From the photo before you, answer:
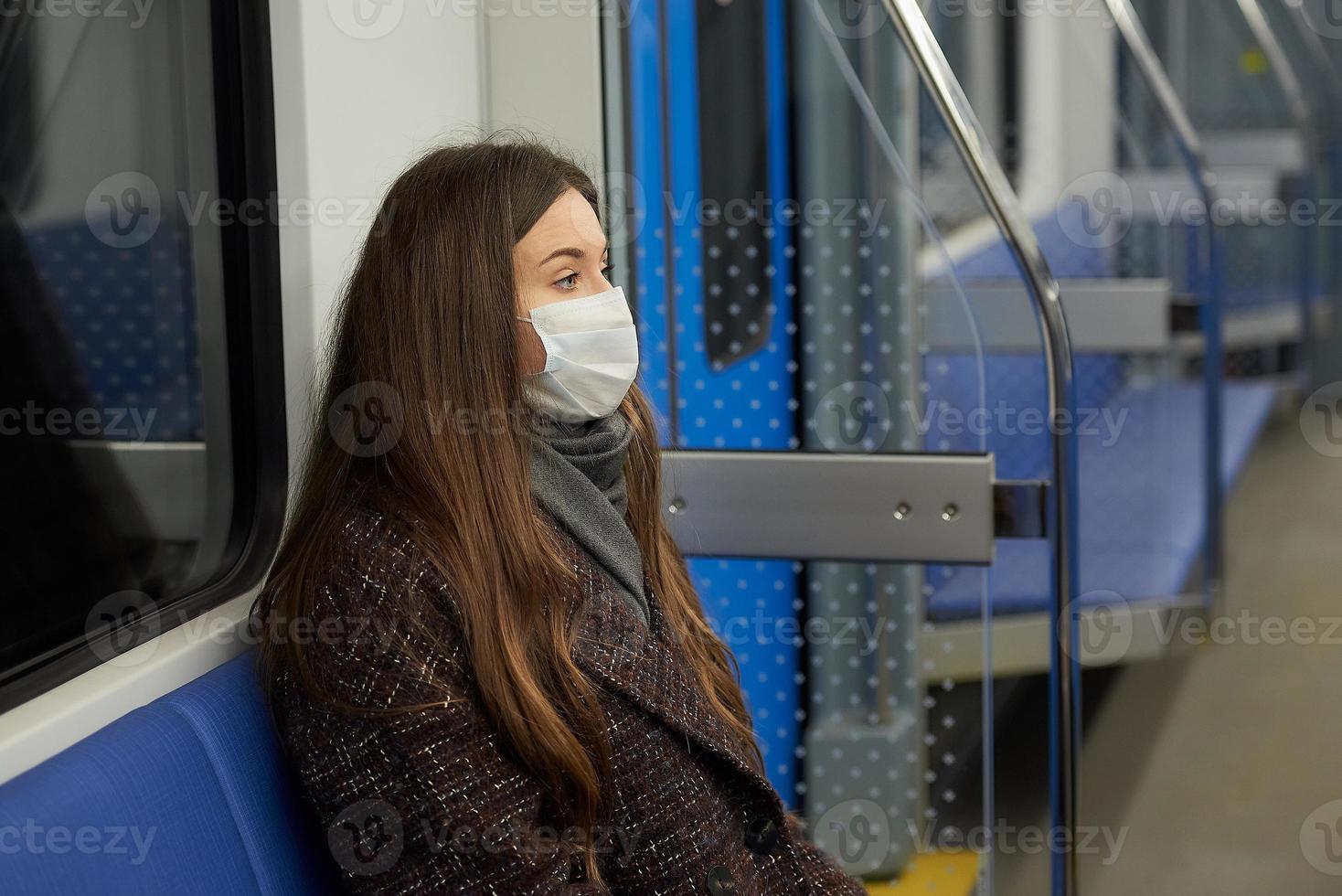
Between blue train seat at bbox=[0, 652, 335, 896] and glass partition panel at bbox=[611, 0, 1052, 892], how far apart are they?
716mm

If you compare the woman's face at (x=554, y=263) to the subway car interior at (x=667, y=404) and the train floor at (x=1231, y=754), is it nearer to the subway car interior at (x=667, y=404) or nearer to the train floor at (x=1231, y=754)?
the subway car interior at (x=667, y=404)

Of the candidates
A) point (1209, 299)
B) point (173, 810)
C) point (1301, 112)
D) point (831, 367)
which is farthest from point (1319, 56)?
point (173, 810)

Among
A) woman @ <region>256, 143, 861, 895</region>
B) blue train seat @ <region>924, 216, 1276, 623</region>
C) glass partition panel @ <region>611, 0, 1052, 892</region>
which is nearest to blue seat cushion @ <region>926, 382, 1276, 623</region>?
blue train seat @ <region>924, 216, 1276, 623</region>

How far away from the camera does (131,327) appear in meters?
1.38

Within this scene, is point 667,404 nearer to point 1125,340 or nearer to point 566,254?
point 566,254

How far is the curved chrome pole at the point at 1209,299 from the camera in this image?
2836mm

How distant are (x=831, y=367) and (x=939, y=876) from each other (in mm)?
750

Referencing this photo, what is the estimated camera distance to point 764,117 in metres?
1.77

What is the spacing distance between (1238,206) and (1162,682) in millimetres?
2148

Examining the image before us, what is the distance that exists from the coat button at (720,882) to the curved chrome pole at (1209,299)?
196 cm

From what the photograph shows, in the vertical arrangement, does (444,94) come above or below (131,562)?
above

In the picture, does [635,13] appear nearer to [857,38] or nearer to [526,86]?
[526,86]

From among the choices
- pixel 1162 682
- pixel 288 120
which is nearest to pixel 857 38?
pixel 288 120

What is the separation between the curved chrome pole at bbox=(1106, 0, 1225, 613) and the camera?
112 inches
